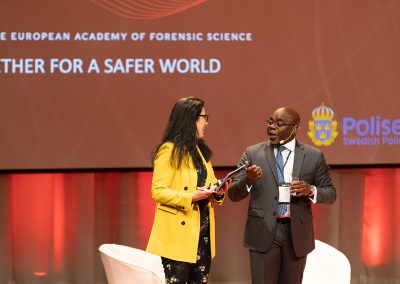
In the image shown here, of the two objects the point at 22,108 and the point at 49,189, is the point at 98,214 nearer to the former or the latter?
the point at 49,189

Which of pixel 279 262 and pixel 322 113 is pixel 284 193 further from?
pixel 322 113

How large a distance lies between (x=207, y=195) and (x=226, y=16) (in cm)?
213

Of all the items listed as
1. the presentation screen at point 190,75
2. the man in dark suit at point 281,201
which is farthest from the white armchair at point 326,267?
the presentation screen at point 190,75

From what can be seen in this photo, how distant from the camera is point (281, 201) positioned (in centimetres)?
311

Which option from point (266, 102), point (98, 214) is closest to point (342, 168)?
point (266, 102)

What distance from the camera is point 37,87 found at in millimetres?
4680

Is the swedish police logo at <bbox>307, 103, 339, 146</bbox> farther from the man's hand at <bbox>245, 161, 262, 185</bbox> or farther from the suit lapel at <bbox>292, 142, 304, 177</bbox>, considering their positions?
the man's hand at <bbox>245, 161, 262, 185</bbox>

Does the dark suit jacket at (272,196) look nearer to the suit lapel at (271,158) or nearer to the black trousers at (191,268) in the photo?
the suit lapel at (271,158)

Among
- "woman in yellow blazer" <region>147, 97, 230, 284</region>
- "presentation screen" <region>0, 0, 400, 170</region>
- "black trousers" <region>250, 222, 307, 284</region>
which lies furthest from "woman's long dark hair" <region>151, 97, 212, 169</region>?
"presentation screen" <region>0, 0, 400, 170</region>

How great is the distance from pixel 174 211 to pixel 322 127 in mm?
2125

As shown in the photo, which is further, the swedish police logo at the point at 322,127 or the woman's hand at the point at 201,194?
the swedish police logo at the point at 322,127

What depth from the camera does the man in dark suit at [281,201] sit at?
3.08 m

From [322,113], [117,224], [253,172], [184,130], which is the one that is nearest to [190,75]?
[322,113]

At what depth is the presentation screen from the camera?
467 centimetres
